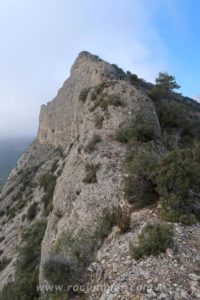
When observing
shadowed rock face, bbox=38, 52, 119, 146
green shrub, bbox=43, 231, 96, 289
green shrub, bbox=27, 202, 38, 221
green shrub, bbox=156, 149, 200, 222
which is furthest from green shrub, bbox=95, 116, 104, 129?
green shrub, bbox=27, 202, 38, 221

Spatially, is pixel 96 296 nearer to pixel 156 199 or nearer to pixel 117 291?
pixel 117 291

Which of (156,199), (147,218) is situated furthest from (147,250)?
(156,199)

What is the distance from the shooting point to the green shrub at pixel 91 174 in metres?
23.4

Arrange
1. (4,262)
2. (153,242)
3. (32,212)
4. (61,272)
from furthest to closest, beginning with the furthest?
(32,212) → (4,262) → (61,272) → (153,242)

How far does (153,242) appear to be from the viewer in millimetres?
13680

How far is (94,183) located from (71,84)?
45021mm

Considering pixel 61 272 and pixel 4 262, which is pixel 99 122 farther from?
pixel 4 262

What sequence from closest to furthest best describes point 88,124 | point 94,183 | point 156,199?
1. point 156,199
2. point 94,183
3. point 88,124

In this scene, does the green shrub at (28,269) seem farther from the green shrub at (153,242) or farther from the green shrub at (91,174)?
the green shrub at (153,242)

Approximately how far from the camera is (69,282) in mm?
14664

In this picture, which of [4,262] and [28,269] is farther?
[4,262]

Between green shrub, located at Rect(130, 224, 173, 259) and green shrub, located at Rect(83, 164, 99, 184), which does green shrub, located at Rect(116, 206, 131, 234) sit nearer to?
green shrub, located at Rect(130, 224, 173, 259)

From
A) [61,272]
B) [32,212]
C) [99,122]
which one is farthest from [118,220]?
[32,212]

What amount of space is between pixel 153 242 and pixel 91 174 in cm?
1043
